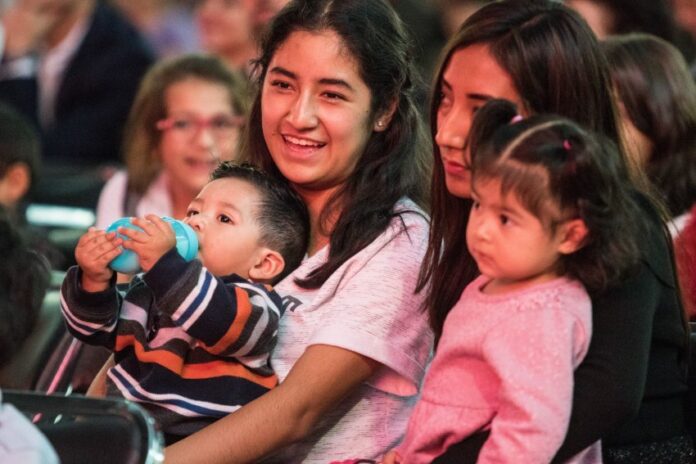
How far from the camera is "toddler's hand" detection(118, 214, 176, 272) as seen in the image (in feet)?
7.68

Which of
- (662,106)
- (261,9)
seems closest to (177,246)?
(662,106)

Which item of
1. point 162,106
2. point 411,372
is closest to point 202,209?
point 411,372

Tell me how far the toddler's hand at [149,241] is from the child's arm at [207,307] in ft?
0.05

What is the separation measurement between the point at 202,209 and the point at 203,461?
0.54m

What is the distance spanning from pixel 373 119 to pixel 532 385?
899mm

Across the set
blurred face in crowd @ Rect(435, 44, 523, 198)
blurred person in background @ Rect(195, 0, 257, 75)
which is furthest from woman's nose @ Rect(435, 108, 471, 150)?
blurred person in background @ Rect(195, 0, 257, 75)

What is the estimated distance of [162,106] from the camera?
4.54m

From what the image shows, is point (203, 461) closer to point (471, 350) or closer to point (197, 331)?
point (197, 331)

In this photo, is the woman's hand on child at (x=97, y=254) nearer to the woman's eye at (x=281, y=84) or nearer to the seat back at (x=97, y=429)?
the seat back at (x=97, y=429)

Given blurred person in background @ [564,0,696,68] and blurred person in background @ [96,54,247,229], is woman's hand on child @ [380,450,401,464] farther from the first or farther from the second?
blurred person in background @ [564,0,696,68]

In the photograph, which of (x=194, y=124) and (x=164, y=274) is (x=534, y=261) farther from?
(x=194, y=124)

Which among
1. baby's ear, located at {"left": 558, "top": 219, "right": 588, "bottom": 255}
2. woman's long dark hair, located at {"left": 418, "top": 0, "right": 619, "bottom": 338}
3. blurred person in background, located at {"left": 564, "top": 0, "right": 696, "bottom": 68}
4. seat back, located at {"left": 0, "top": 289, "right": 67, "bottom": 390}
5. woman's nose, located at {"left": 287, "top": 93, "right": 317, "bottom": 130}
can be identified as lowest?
seat back, located at {"left": 0, "top": 289, "right": 67, "bottom": 390}

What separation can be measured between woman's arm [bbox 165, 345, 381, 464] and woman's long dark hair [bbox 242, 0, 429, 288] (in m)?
0.22

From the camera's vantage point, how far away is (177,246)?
95.5 inches
